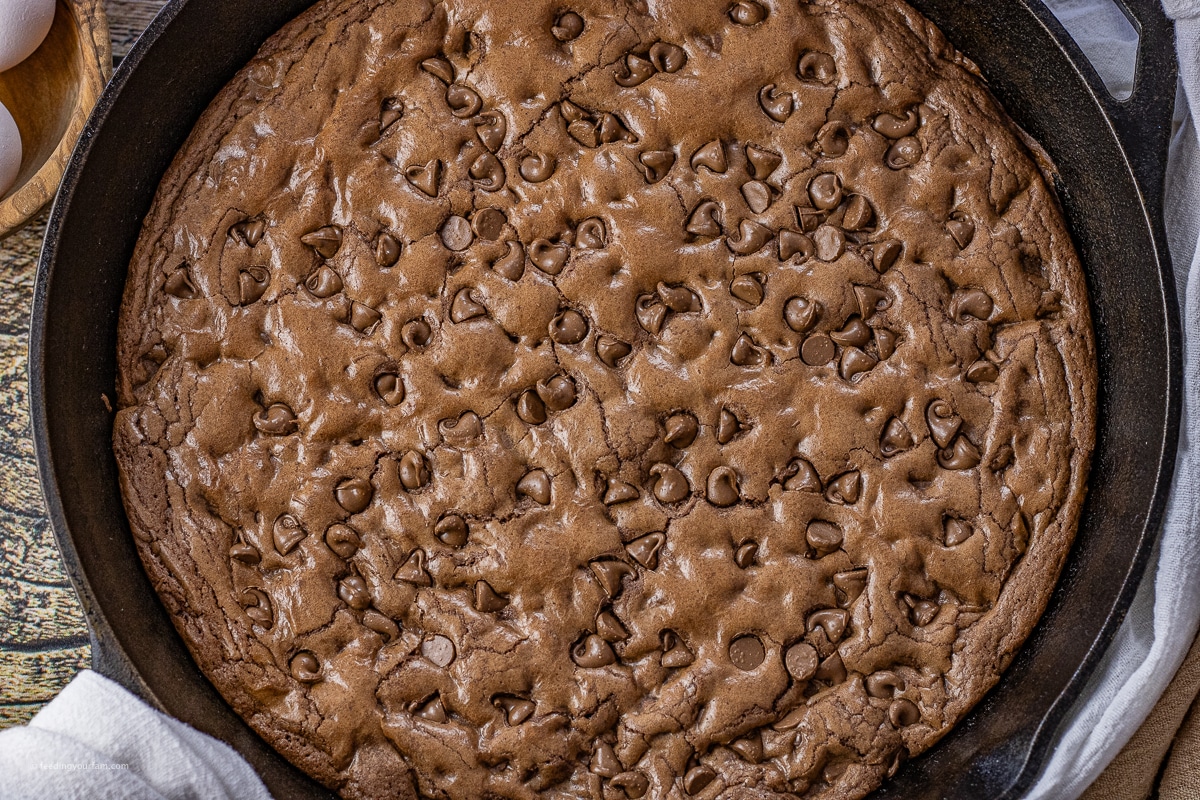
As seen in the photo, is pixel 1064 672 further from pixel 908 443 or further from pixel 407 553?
pixel 407 553

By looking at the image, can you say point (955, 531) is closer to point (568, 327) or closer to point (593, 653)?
point (593, 653)

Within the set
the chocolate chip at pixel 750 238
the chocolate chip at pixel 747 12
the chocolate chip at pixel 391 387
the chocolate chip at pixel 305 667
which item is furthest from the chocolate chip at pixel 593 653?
the chocolate chip at pixel 747 12

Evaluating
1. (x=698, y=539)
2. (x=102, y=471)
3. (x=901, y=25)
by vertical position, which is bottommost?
(x=698, y=539)

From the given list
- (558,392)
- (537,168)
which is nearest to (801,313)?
(558,392)

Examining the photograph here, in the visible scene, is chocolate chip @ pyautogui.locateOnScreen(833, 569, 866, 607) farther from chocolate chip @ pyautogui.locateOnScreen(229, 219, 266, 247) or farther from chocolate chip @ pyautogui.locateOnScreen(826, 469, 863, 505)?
chocolate chip @ pyautogui.locateOnScreen(229, 219, 266, 247)

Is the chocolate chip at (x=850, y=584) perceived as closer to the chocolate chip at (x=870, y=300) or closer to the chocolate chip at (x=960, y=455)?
the chocolate chip at (x=960, y=455)

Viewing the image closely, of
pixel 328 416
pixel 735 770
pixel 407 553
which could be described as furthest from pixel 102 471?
pixel 735 770
